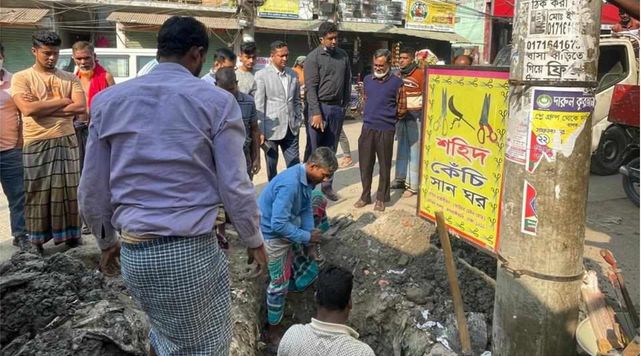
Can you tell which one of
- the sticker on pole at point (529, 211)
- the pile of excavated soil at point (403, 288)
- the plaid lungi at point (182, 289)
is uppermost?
the sticker on pole at point (529, 211)

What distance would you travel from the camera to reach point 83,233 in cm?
471

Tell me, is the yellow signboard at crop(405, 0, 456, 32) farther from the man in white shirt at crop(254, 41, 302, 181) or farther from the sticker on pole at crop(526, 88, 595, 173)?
the sticker on pole at crop(526, 88, 595, 173)

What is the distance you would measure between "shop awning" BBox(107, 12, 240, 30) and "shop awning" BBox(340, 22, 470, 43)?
420 cm

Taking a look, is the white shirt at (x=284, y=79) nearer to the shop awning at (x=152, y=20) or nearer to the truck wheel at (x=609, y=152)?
the truck wheel at (x=609, y=152)

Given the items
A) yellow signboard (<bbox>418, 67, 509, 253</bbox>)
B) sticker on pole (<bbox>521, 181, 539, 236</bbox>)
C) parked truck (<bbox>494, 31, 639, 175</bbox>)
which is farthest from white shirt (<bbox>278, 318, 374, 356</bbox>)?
parked truck (<bbox>494, 31, 639, 175</bbox>)

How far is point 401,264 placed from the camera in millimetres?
4422

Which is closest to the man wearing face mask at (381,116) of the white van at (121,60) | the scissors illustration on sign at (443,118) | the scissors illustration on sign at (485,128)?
the scissors illustration on sign at (443,118)

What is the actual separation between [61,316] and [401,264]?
264 centimetres

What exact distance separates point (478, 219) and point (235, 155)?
2076mm

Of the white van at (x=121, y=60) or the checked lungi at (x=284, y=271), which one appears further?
the white van at (x=121, y=60)

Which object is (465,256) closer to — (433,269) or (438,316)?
(433,269)

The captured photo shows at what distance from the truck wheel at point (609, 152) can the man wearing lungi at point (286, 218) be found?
5.70m

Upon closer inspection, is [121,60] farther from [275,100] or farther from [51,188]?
[51,188]

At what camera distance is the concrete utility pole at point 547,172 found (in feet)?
7.45
